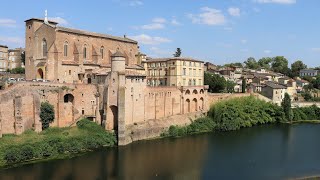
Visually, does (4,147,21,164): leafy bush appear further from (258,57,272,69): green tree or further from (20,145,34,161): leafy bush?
(258,57,272,69): green tree

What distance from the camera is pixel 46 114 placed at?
35.5m

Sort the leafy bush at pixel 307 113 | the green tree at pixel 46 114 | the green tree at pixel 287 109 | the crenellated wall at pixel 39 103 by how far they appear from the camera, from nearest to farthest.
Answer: the crenellated wall at pixel 39 103, the green tree at pixel 46 114, the green tree at pixel 287 109, the leafy bush at pixel 307 113

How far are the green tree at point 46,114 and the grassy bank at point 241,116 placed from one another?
13.6m

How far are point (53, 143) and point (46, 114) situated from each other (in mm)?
4099

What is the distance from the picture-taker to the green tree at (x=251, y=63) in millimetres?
135413

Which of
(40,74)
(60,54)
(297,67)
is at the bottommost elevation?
(40,74)

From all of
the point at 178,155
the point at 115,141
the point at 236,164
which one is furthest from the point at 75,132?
the point at 236,164

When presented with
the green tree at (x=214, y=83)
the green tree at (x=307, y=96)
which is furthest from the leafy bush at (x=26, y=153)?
the green tree at (x=307, y=96)

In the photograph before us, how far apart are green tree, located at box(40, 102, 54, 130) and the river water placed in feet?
19.4

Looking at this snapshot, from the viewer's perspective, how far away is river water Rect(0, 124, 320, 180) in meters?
28.0

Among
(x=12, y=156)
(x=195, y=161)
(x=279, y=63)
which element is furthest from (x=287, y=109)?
(x=279, y=63)

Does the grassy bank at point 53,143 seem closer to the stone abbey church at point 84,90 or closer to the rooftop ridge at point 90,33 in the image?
the stone abbey church at point 84,90

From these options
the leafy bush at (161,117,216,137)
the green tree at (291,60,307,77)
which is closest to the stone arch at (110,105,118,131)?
the leafy bush at (161,117,216,137)

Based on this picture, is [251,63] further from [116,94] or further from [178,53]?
[116,94]
